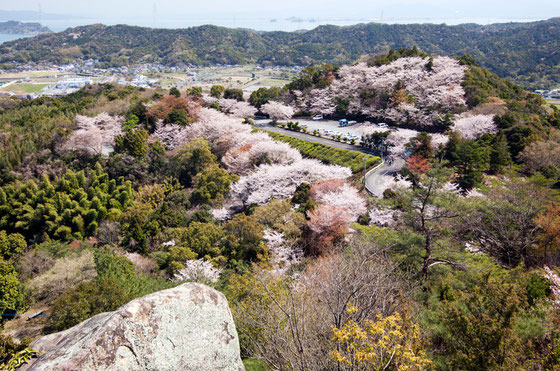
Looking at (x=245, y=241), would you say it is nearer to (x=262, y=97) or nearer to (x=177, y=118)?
(x=177, y=118)

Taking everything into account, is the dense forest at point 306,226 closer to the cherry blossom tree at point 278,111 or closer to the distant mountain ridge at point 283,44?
the cherry blossom tree at point 278,111

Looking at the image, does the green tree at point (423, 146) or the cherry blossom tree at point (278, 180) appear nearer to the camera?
the cherry blossom tree at point (278, 180)

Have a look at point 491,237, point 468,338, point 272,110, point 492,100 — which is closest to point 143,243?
point 468,338

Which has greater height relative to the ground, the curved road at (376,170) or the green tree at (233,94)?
the green tree at (233,94)

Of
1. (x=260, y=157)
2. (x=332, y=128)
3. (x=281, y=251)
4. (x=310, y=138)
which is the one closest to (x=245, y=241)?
(x=281, y=251)

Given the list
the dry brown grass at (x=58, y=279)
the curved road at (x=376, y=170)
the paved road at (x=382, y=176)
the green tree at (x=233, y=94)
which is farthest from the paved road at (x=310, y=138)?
the dry brown grass at (x=58, y=279)

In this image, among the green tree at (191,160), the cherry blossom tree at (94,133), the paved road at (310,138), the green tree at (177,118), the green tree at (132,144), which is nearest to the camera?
the green tree at (191,160)
